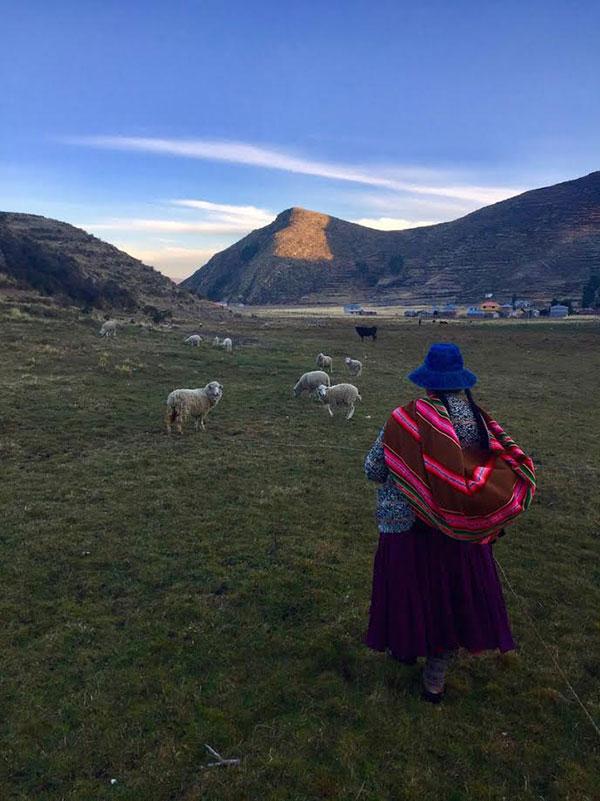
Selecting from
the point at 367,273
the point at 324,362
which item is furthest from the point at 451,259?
the point at 324,362

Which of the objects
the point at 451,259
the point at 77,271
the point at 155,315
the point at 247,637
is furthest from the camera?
the point at 451,259

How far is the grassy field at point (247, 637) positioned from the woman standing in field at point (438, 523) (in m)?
0.80

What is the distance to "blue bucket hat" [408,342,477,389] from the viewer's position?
14.1 ft

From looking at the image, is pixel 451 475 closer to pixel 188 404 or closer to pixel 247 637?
pixel 247 637

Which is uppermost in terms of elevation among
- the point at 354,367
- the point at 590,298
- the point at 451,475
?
the point at 590,298

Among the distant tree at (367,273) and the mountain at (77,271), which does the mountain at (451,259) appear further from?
the mountain at (77,271)

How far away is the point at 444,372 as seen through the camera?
14.2 ft

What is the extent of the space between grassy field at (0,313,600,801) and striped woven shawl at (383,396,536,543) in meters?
1.89

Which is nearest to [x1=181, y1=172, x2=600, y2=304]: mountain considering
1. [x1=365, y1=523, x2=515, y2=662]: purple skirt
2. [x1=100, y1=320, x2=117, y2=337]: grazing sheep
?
[x1=100, y1=320, x2=117, y2=337]: grazing sheep

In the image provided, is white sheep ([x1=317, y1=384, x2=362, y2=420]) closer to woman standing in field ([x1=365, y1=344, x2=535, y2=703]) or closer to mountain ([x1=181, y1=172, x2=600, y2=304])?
woman standing in field ([x1=365, y1=344, x2=535, y2=703])

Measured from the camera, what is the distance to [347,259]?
18388 centimetres

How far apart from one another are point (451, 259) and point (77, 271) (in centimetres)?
12814

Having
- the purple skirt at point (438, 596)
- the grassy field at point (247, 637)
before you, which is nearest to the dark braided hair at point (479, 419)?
the purple skirt at point (438, 596)

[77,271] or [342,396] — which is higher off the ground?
[77,271]
